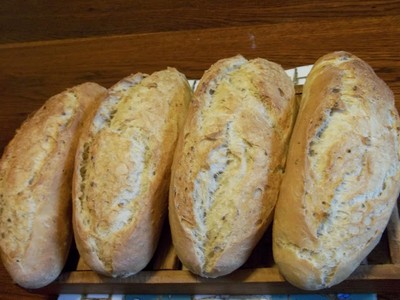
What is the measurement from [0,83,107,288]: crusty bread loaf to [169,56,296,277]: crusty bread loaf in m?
0.28

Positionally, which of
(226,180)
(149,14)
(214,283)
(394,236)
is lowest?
(214,283)

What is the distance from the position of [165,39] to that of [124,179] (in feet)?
2.56

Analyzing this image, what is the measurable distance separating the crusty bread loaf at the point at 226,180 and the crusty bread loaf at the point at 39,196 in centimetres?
28

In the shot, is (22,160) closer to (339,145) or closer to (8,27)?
(339,145)

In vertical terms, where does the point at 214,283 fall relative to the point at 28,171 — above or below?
below

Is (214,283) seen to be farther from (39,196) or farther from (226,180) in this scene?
(39,196)

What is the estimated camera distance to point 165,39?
1.64m

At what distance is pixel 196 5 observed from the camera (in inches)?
67.2

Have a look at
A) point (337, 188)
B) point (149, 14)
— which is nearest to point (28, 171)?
point (337, 188)

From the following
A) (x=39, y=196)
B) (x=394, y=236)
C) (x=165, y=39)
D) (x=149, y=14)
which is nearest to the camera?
(x=394, y=236)

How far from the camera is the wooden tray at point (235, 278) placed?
3.05 ft

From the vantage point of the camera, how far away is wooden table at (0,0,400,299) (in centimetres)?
144

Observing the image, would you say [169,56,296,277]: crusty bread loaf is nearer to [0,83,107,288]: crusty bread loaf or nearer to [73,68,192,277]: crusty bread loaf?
[73,68,192,277]: crusty bread loaf

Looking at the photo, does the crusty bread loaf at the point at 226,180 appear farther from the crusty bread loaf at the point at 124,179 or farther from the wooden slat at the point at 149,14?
the wooden slat at the point at 149,14
